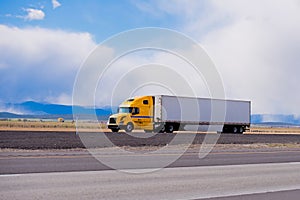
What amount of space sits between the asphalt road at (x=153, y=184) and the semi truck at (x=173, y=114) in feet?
101

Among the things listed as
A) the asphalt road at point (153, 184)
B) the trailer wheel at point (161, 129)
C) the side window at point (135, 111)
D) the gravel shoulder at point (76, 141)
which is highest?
the side window at point (135, 111)

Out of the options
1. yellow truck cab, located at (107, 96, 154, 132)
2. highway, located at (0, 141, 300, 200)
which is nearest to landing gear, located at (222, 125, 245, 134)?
yellow truck cab, located at (107, 96, 154, 132)

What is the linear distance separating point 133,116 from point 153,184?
110ft

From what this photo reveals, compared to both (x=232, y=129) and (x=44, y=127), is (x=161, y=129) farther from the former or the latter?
(x=44, y=127)

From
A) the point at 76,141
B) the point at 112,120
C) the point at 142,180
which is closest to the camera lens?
the point at 142,180

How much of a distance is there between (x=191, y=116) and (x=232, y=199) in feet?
132

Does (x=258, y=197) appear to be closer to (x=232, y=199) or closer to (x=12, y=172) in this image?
(x=232, y=199)

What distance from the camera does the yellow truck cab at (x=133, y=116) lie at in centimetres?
4328

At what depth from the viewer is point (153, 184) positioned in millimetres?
9930

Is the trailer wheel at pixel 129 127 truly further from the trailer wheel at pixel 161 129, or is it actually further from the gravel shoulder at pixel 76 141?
the gravel shoulder at pixel 76 141

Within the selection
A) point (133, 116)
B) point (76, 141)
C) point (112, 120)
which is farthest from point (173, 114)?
point (76, 141)

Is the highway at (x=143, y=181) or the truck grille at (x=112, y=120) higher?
the truck grille at (x=112, y=120)

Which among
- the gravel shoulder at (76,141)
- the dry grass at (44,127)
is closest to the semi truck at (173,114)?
the gravel shoulder at (76,141)

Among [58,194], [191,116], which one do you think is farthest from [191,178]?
[191,116]
